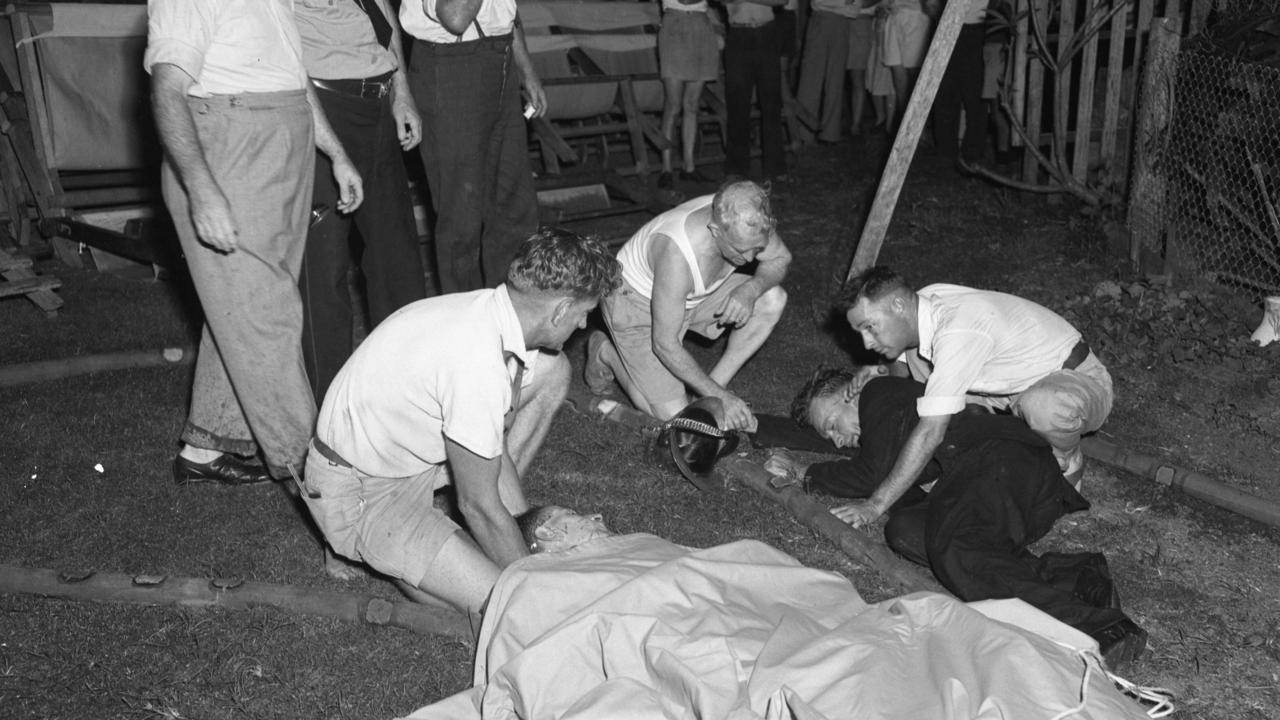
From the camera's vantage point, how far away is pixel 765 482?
4688 millimetres

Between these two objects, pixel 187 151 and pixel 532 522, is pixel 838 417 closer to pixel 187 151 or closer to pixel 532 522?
pixel 532 522

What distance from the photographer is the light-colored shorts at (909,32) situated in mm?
10797

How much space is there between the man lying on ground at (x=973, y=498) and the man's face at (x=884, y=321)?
1.02ft

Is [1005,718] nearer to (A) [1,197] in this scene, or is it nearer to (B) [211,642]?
(B) [211,642]

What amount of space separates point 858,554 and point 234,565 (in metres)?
2.24

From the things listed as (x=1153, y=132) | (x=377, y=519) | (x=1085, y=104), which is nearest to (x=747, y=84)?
(x=1085, y=104)

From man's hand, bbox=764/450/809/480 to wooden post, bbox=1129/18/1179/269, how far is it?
148 inches

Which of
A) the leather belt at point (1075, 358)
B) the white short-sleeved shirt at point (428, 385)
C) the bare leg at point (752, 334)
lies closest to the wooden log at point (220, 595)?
the white short-sleeved shirt at point (428, 385)

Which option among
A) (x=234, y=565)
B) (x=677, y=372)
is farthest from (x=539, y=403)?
(x=234, y=565)

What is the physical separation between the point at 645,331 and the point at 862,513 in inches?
55.9

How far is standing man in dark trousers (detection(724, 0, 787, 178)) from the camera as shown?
9.66m

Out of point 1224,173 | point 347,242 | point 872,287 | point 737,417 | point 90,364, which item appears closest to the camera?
point 872,287

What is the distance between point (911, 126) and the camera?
20.6 ft

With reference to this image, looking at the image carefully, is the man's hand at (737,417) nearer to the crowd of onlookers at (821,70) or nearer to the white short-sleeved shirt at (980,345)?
the white short-sleeved shirt at (980,345)
